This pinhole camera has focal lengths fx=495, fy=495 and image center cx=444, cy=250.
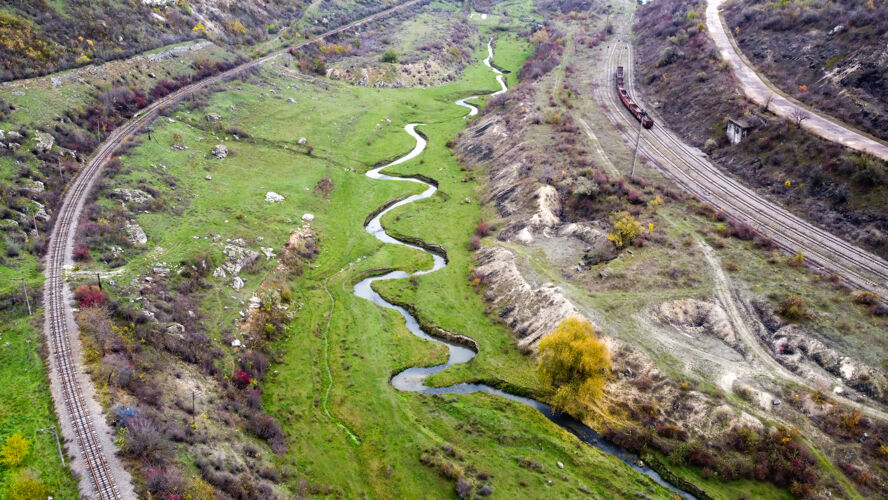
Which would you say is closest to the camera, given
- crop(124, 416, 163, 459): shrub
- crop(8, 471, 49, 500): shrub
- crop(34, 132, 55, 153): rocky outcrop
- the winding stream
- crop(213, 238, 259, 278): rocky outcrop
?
crop(8, 471, 49, 500): shrub

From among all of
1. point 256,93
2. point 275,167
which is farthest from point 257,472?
point 256,93

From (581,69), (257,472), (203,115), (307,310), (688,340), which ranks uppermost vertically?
(581,69)

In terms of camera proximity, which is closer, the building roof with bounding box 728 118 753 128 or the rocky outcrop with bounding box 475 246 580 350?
the rocky outcrop with bounding box 475 246 580 350

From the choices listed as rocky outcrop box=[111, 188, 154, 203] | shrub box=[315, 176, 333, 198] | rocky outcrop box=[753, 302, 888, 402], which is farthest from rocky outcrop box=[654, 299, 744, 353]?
rocky outcrop box=[111, 188, 154, 203]

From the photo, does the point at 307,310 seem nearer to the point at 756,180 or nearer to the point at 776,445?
the point at 776,445

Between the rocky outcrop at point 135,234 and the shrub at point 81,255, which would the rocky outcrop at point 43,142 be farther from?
the shrub at point 81,255

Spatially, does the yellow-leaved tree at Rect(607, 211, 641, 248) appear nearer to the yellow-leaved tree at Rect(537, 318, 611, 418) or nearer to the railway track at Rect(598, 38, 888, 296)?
the railway track at Rect(598, 38, 888, 296)

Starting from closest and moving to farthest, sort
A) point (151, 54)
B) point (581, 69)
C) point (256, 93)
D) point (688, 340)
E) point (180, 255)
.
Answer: point (688, 340), point (180, 255), point (151, 54), point (256, 93), point (581, 69)
